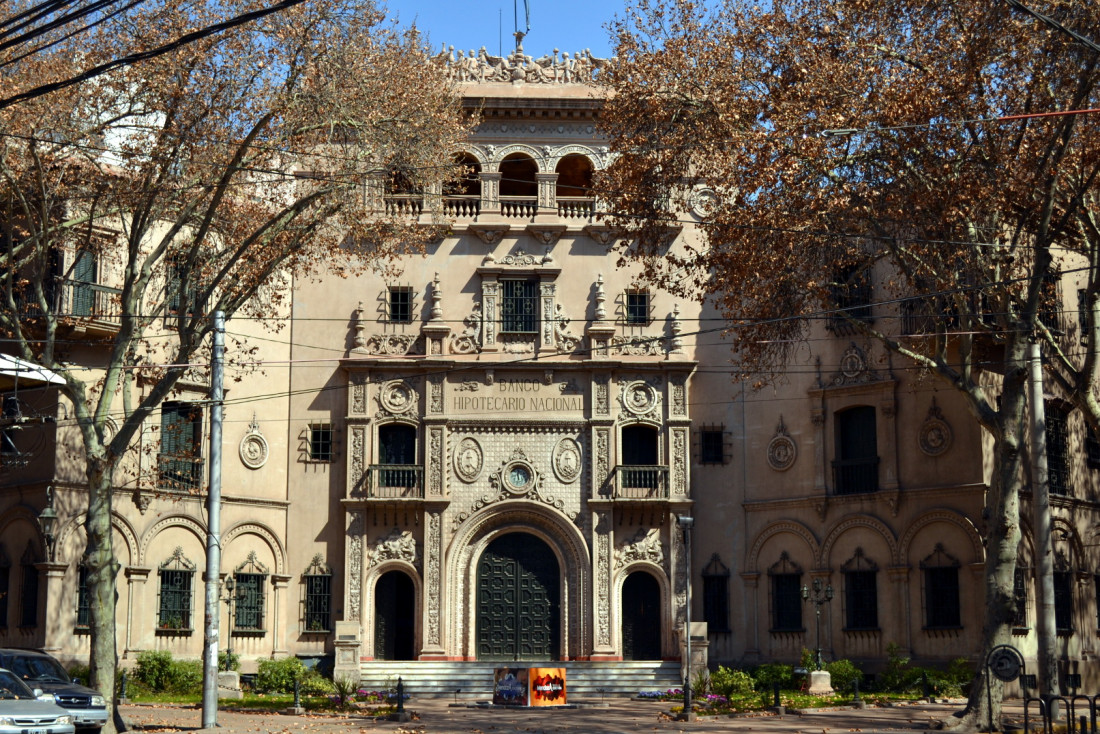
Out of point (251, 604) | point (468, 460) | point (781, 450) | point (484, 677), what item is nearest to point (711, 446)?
point (781, 450)

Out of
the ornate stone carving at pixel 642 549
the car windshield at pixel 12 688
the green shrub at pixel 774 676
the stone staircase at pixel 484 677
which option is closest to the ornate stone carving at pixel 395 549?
the stone staircase at pixel 484 677

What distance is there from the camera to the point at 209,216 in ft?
75.2

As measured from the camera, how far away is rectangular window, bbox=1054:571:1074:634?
109 ft

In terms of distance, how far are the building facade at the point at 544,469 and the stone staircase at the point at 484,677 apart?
78cm

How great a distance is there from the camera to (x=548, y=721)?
26.0m

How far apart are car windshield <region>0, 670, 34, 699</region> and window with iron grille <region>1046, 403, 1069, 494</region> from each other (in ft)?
81.4

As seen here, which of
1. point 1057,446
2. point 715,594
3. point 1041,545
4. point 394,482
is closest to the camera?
point 1041,545

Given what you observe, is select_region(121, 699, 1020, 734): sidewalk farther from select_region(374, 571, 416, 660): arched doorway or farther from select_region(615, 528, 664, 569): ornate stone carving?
select_region(615, 528, 664, 569): ornate stone carving

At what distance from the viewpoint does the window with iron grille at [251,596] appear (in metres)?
35.3

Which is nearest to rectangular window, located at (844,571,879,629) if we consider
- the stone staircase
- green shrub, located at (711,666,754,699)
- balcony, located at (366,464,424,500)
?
green shrub, located at (711,666,754,699)

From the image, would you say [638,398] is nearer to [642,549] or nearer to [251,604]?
[642,549]

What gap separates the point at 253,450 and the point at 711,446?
12.9m

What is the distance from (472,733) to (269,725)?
4.27 meters

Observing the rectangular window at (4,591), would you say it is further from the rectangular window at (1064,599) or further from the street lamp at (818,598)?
the rectangular window at (1064,599)
